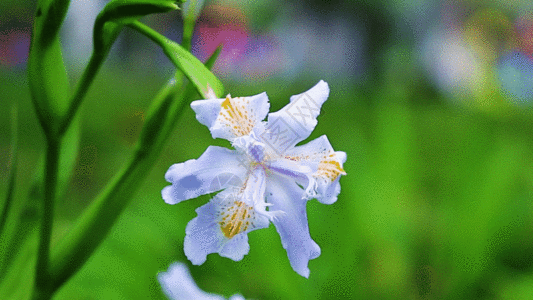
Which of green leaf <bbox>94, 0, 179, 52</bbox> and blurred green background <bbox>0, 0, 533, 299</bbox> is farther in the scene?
blurred green background <bbox>0, 0, 533, 299</bbox>

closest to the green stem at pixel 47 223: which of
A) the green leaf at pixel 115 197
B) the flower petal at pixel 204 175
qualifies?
the green leaf at pixel 115 197

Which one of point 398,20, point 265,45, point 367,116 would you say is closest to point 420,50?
point 398,20

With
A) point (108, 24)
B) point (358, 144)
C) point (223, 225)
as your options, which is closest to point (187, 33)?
point (108, 24)

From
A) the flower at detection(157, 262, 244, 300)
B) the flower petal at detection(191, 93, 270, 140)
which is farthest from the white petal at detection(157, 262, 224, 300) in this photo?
the flower petal at detection(191, 93, 270, 140)

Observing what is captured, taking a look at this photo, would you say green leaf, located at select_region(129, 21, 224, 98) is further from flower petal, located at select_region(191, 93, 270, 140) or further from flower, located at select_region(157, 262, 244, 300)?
flower, located at select_region(157, 262, 244, 300)

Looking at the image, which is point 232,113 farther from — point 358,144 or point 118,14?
point 358,144

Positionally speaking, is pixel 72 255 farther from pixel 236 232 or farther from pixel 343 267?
pixel 343 267
